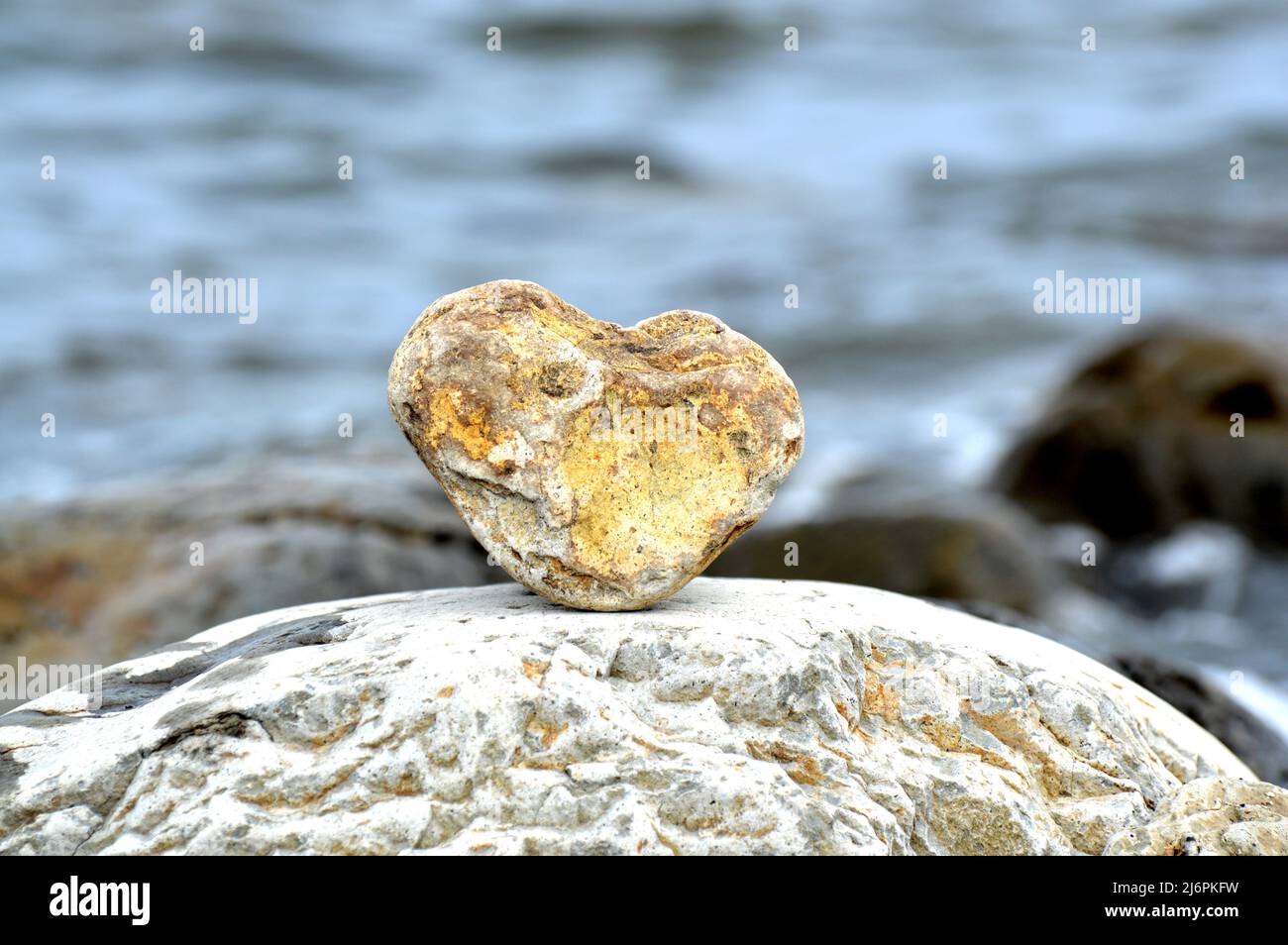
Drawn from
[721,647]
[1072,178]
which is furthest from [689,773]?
[1072,178]

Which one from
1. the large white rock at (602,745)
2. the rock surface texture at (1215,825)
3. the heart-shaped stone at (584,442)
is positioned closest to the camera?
the large white rock at (602,745)

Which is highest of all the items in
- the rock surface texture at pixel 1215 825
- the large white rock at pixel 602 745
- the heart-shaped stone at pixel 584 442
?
the heart-shaped stone at pixel 584 442

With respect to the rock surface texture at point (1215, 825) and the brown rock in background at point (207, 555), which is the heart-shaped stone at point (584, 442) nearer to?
the rock surface texture at point (1215, 825)

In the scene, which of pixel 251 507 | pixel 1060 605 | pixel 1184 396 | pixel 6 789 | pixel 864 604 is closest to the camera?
pixel 6 789

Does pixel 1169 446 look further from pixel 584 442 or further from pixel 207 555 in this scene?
pixel 584 442

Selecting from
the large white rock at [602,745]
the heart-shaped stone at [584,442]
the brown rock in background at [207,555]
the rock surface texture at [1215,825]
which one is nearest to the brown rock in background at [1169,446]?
the brown rock in background at [207,555]

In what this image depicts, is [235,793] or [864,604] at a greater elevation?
[864,604]

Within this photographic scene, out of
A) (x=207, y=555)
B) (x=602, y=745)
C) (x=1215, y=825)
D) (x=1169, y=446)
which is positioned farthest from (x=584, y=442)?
(x=1169, y=446)
